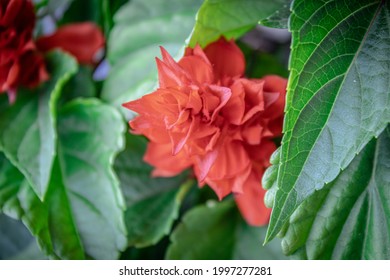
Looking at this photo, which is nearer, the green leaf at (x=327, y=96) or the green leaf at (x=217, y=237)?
the green leaf at (x=327, y=96)

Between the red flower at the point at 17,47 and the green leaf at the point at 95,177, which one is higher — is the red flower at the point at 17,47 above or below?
above

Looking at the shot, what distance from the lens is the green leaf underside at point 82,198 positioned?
43 cm

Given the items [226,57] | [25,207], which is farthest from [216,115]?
[25,207]

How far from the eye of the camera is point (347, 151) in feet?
1.11

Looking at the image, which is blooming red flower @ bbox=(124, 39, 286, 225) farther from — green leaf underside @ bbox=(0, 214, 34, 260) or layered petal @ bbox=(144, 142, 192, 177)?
green leaf underside @ bbox=(0, 214, 34, 260)

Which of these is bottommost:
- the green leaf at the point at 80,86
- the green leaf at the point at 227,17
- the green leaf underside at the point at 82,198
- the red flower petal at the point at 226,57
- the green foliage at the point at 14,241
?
the green foliage at the point at 14,241

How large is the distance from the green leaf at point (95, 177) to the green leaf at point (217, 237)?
0.07 metres

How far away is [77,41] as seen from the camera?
54 cm

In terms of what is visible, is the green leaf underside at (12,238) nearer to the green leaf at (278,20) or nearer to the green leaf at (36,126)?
the green leaf at (36,126)

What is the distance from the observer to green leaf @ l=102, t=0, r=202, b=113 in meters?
0.49

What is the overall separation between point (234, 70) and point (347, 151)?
0.11 meters

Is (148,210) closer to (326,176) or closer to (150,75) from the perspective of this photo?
(150,75)

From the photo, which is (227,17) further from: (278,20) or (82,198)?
(82,198)

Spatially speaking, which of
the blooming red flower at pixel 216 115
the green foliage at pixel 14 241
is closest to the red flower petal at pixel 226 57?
the blooming red flower at pixel 216 115
